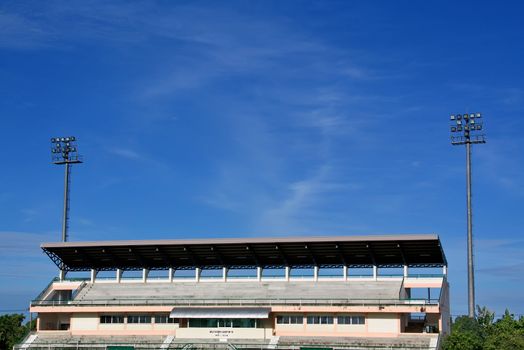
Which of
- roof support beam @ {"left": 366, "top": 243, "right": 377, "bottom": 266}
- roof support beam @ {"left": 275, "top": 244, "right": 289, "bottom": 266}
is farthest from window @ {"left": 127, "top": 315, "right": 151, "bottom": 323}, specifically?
roof support beam @ {"left": 366, "top": 243, "right": 377, "bottom": 266}

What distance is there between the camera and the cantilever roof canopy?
89750mm

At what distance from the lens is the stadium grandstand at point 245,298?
3393 inches

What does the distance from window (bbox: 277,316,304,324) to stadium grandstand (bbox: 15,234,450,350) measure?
0.34 ft

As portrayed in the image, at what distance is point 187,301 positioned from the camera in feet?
298

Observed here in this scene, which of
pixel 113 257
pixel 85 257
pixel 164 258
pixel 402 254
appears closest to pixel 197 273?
pixel 164 258

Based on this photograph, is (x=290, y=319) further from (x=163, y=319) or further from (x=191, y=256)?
(x=191, y=256)

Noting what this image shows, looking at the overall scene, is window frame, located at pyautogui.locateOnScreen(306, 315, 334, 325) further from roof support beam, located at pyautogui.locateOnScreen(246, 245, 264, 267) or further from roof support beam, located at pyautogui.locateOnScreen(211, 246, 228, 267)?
roof support beam, located at pyautogui.locateOnScreen(211, 246, 228, 267)

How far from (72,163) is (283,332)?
1764 inches

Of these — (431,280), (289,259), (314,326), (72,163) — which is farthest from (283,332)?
(72,163)

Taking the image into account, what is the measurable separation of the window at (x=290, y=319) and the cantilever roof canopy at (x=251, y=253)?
7.61 meters

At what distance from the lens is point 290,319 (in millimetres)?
88812

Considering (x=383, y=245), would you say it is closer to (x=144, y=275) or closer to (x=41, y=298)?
(x=144, y=275)

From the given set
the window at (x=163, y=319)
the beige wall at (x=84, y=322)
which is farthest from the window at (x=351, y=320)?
the beige wall at (x=84, y=322)

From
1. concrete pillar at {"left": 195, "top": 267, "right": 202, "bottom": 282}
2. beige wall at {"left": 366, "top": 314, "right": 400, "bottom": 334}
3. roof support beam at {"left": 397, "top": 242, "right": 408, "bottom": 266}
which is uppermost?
roof support beam at {"left": 397, "top": 242, "right": 408, "bottom": 266}
